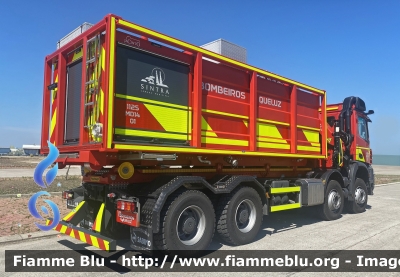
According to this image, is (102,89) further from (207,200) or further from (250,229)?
(250,229)

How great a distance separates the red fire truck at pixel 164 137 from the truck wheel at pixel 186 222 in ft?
0.05

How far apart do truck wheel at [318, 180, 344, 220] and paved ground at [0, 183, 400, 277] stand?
7.4 inches

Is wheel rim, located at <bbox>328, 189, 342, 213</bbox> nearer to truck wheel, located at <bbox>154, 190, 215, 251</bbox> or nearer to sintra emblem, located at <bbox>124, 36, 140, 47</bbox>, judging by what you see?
truck wheel, located at <bbox>154, 190, 215, 251</bbox>

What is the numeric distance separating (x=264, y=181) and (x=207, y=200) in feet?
7.34

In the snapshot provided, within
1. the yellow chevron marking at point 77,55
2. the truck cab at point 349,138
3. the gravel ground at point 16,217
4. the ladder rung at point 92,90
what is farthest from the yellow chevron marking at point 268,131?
the gravel ground at point 16,217

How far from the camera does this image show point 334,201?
8.61 meters

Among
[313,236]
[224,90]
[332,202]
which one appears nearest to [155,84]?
[224,90]

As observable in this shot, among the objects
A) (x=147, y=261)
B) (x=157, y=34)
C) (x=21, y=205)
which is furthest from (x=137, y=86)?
(x=21, y=205)

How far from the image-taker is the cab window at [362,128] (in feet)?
32.9

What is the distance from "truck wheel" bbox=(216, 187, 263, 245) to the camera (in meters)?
5.67

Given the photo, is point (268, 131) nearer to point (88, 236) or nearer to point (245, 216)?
point (245, 216)

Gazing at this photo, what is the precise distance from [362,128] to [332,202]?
3.11 meters

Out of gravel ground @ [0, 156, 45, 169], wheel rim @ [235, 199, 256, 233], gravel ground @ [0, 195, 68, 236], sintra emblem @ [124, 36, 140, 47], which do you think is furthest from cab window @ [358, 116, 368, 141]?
gravel ground @ [0, 156, 45, 169]

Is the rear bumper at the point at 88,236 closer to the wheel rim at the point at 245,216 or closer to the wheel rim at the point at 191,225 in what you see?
the wheel rim at the point at 191,225
